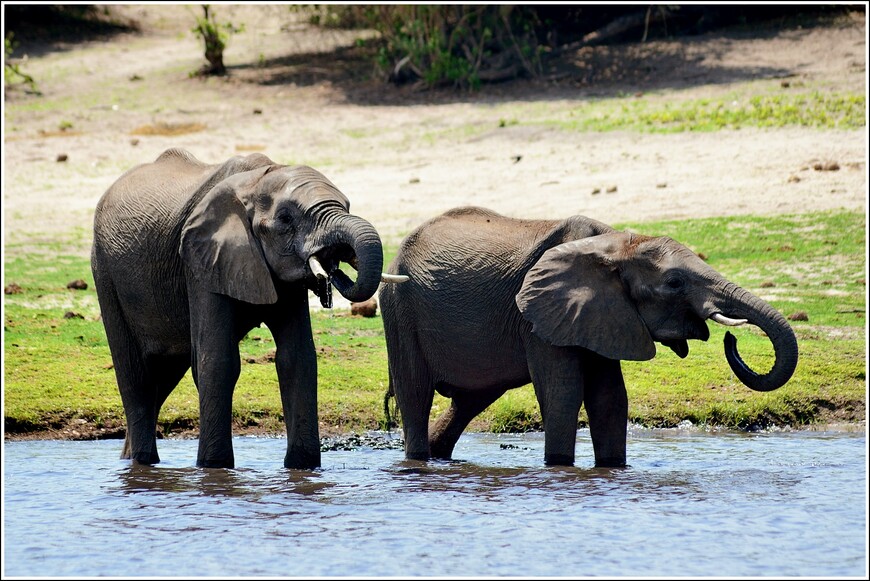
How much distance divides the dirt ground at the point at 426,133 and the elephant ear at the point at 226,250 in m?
9.08

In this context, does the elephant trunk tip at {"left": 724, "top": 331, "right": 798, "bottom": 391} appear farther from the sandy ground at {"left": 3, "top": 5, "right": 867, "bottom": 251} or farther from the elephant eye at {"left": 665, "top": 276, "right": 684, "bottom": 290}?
the sandy ground at {"left": 3, "top": 5, "right": 867, "bottom": 251}

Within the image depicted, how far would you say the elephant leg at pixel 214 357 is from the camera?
884 centimetres

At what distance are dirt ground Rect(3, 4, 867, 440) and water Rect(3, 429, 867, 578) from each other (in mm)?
8382

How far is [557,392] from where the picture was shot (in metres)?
9.19

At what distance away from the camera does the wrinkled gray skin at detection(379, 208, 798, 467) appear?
909cm

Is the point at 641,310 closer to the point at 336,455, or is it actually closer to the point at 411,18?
the point at 336,455

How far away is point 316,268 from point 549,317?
1.67 m

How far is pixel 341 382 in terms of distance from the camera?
12.3m

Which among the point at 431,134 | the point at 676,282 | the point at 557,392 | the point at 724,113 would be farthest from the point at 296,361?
the point at 431,134

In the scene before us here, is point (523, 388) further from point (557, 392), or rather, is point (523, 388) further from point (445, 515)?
point (445, 515)

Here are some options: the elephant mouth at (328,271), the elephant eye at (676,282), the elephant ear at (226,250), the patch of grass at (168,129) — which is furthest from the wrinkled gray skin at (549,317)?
the patch of grass at (168,129)

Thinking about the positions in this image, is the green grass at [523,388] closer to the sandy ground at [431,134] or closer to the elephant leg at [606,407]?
the elephant leg at [606,407]

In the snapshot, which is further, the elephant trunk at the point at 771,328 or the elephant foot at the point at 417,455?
the elephant foot at the point at 417,455

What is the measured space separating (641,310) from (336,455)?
2.61 meters
